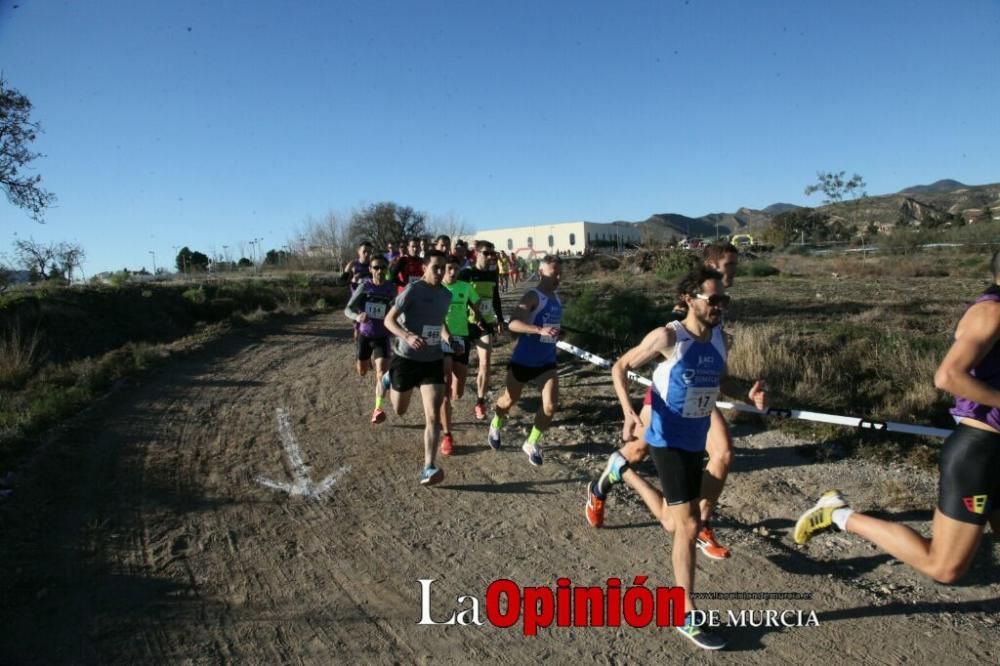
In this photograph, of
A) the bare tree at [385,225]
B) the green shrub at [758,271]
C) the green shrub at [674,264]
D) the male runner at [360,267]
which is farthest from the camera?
the bare tree at [385,225]

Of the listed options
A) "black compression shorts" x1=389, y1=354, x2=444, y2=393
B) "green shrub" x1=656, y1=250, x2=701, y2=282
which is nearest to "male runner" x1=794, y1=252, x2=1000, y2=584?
"black compression shorts" x1=389, y1=354, x2=444, y2=393

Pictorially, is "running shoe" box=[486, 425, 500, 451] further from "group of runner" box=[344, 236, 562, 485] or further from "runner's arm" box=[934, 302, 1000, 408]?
"runner's arm" box=[934, 302, 1000, 408]

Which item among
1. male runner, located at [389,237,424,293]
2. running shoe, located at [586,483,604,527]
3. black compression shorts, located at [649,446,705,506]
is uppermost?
male runner, located at [389,237,424,293]

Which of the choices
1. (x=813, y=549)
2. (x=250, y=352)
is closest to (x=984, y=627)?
(x=813, y=549)

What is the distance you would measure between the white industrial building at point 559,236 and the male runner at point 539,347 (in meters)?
82.0

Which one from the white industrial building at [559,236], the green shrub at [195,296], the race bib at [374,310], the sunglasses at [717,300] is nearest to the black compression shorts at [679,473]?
the sunglasses at [717,300]

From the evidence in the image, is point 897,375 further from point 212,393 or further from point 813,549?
point 212,393

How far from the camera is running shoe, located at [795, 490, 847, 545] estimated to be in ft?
13.7

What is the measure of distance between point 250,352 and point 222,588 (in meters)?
10.6

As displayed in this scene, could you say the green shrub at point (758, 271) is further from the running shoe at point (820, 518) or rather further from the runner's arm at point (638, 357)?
the runner's arm at point (638, 357)

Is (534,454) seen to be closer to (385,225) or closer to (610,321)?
(610,321)

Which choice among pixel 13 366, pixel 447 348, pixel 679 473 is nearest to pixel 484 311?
pixel 447 348

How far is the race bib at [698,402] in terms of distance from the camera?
4.07 meters

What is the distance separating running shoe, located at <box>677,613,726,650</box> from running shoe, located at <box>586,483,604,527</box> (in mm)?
1394
